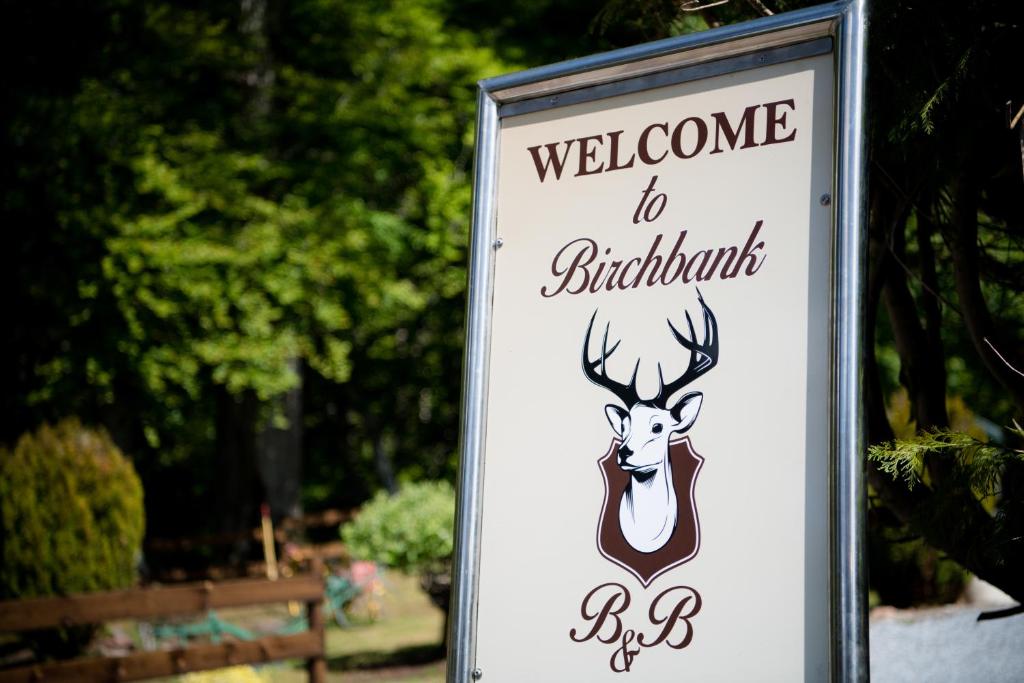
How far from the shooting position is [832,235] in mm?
1793

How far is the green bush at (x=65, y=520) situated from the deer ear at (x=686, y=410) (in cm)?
916

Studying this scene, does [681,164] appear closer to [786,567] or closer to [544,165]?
[544,165]

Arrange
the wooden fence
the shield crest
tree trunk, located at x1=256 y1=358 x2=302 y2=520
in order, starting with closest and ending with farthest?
the shield crest
the wooden fence
tree trunk, located at x1=256 y1=358 x2=302 y2=520

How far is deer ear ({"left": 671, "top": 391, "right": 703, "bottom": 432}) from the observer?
6.30 ft

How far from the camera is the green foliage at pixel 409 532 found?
10.1m

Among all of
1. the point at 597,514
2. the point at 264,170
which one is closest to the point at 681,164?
the point at 597,514

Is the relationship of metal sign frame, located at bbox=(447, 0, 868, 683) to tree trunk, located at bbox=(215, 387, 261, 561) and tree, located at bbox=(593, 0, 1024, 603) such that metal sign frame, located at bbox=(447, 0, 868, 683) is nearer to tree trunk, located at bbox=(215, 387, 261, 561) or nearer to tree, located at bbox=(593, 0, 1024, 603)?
tree, located at bbox=(593, 0, 1024, 603)

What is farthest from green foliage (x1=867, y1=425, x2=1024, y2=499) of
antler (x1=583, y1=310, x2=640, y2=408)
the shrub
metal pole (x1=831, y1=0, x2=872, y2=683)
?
the shrub

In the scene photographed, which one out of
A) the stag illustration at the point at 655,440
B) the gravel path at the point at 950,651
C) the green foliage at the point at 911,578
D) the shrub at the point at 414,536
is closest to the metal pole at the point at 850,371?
the stag illustration at the point at 655,440

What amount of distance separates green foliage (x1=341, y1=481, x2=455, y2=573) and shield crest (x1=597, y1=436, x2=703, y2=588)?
7.61 metres

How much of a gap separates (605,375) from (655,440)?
18 cm

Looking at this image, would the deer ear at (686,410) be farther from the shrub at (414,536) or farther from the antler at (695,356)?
the shrub at (414,536)

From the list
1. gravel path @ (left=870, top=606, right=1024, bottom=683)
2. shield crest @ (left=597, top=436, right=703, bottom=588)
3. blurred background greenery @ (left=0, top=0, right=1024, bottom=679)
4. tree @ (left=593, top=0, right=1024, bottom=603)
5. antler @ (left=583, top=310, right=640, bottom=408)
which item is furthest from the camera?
blurred background greenery @ (left=0, top=0, right=1024, bottom=679)

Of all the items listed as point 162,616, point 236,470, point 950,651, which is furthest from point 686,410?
point 236,470
